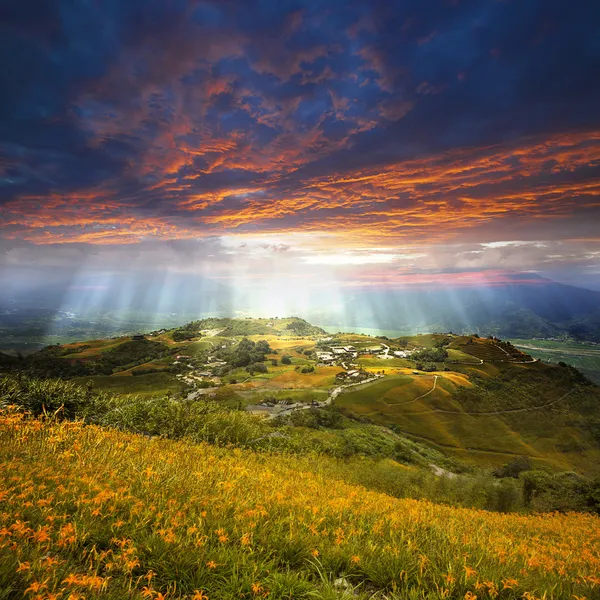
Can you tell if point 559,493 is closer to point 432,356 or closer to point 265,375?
point 265,375

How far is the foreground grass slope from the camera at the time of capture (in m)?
3.59

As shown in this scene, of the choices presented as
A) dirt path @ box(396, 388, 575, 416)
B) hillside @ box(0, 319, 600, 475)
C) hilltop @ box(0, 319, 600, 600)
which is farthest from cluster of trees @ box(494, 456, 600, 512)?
dirt path @ box(396, 388, 575, 416)

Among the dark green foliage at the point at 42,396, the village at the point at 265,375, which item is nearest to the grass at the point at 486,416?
the village at the point at 265,375

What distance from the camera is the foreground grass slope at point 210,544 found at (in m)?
3.59

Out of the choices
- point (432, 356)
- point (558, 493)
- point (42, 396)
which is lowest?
point (432, 356)

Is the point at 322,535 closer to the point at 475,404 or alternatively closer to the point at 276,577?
the point at 276,577

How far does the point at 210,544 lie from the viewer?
443cm

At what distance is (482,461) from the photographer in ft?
308

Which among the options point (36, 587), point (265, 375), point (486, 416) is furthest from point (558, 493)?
point (265, 375)

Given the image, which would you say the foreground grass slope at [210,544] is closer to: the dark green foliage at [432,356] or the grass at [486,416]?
the grass at [486,416]

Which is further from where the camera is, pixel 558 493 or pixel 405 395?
pixel 405 395

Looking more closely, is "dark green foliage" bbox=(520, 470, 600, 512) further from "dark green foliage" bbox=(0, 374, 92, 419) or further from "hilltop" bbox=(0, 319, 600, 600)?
"dark green foliage" bbox=(0, 374, 92, 419)

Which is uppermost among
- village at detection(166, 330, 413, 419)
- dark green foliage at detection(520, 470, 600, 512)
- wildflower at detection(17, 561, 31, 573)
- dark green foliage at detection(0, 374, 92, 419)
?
wildflower at detection(17, 561, 31, 573)

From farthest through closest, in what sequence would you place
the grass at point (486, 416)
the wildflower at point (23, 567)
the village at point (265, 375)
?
the village at point (265, 375)
the grass at point (486, 416)
the wildflower at point (23, 567)
